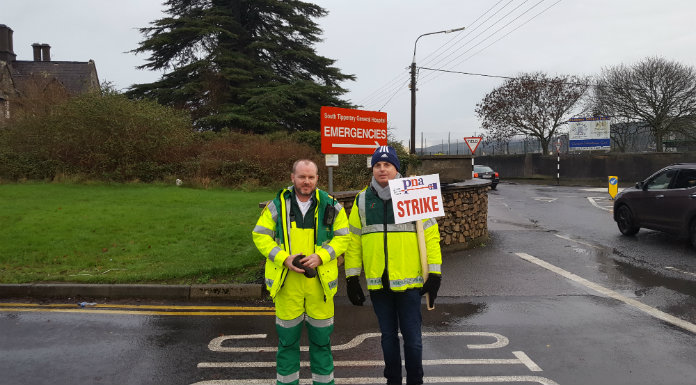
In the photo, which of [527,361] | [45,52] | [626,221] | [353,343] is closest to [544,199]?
[626,221]

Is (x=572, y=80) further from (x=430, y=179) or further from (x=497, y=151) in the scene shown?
(x=430, y=179)

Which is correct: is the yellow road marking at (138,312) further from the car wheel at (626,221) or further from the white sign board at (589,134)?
the white sign board at (589,134)

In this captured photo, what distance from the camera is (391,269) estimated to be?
11.2ft

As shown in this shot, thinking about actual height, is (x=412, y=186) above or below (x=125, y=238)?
above

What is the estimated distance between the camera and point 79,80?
44.4 metres

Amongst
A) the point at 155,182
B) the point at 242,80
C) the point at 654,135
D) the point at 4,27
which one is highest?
the point at 4,27

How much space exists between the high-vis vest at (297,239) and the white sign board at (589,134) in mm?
37546

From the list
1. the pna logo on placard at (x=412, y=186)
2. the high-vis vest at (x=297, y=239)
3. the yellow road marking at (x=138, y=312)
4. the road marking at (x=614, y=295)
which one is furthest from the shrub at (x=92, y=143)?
the pna logo on placard at (x=412, y=186)

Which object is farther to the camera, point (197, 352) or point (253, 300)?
point (253, 300)

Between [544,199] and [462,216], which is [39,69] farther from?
[462,216]

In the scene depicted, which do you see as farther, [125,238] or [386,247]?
[125,238]

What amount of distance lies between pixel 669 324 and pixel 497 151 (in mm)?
42263

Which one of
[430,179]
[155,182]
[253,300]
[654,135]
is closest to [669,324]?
[430,179]

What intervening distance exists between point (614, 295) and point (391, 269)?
176 inches
